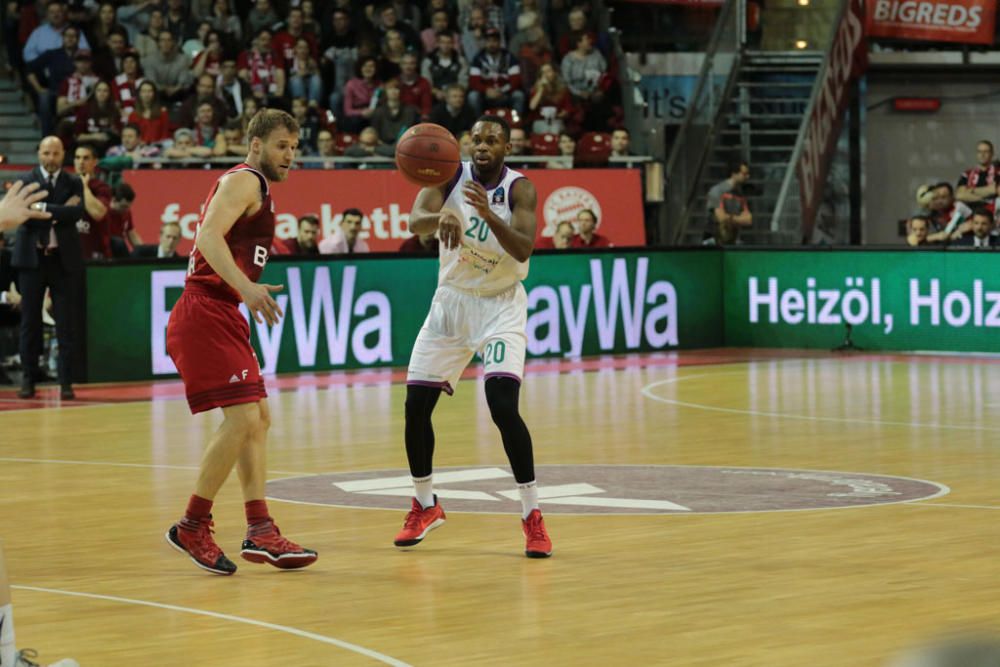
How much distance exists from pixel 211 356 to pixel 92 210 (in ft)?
31.4

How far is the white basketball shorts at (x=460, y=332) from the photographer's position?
8711 mm

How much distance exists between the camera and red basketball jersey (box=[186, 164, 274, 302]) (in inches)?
316

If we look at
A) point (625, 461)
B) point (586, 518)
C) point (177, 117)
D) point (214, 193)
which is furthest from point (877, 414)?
point (177, 117)

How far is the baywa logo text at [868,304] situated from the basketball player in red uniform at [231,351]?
43.5 ft

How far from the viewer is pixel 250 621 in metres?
6.81

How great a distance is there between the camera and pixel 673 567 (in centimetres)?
793

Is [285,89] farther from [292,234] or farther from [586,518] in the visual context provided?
[586,518]

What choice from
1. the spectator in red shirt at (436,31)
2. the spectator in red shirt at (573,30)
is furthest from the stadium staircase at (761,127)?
the spectator in red shirt at (436,31)

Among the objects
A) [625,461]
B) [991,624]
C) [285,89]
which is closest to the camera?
[991,624]

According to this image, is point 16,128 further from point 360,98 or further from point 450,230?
point 450,230

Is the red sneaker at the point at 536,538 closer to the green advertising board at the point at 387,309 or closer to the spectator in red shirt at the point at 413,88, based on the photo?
the green advertising board at the point at 387,309

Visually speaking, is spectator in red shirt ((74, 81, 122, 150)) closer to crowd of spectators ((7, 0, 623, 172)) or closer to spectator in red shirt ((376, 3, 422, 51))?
crowd of spectators ((7, 0, 623, 172))

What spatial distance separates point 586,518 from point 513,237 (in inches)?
70.4

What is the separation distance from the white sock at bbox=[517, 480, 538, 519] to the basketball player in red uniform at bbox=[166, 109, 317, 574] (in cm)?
100
